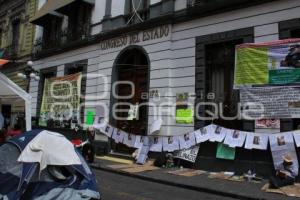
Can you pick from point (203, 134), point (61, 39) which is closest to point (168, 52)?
point (203, 134)

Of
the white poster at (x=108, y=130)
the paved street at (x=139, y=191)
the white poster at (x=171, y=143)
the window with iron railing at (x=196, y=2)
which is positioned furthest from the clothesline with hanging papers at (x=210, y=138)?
the window with iron railing at (x=196, y=2)

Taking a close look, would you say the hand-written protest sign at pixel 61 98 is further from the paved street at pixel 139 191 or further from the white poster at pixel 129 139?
the paved street at pixel 139 191

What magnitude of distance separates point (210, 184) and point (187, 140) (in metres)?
3.05

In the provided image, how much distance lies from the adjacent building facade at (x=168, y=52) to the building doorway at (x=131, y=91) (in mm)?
42

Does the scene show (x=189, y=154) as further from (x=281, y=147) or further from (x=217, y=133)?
(x=281, y=147)

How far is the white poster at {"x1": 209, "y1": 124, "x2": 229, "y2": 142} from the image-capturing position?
541 inches

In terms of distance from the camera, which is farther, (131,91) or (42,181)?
(131,91)

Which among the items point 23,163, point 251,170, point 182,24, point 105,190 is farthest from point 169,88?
point 23,163

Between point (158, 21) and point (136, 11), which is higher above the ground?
point (136, 11)

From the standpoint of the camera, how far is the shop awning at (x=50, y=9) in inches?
837

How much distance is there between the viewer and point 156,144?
51.8 feet

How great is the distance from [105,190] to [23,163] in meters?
4.87

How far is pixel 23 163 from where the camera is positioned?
6102 millimetres

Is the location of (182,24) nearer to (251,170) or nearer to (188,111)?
(188,111)
